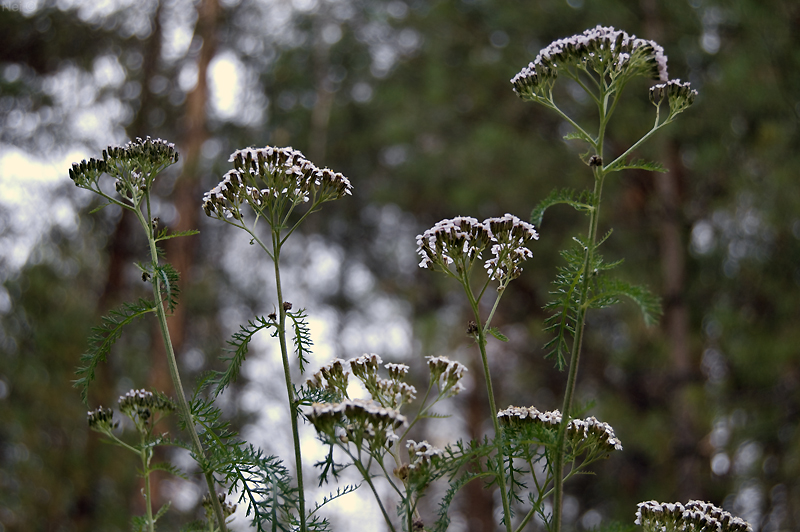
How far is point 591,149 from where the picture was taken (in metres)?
1.73

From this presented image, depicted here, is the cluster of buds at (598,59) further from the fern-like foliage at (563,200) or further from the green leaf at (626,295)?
the green leaf at (626,295)

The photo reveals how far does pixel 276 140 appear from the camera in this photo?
12805 mm

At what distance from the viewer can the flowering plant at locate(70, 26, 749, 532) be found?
1364 mm

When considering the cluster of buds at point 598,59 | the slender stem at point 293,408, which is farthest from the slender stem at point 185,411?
the cluster of buds at point 598,59

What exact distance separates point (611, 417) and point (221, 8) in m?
8.60

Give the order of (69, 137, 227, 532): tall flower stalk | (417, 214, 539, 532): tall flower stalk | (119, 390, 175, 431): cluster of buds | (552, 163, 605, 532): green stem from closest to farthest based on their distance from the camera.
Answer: (552, 163, 605, 532): green stem
(69, 137, 227, 532): tall flower stalk
(417, 214, 539, 532): tall flower stalk
(119, 390, 175, 431): cluster of buds

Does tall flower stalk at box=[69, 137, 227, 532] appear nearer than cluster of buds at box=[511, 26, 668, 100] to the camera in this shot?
Yes

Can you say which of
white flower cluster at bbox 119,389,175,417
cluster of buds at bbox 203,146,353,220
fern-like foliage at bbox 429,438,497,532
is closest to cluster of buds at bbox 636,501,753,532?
fern-like foliage at bbox 429,438,497,532

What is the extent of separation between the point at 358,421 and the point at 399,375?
1.33ft

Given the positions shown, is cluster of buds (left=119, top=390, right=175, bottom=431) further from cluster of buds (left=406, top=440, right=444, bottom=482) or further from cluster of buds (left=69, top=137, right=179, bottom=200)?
cluster of buds (left=406, top=440, right=444, bottom=482)

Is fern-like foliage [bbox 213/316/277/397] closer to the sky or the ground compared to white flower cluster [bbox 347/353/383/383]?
closer to the ground

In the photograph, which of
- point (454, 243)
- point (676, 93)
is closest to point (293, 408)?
point (454, 243)

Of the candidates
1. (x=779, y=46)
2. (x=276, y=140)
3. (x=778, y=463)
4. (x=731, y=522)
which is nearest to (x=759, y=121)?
(x=779, y=46)

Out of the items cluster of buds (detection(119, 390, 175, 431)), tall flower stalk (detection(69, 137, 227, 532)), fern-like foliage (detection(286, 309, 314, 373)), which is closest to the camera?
tall flower stalk (detection(69, 137, 227, 532))
